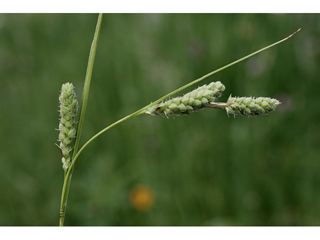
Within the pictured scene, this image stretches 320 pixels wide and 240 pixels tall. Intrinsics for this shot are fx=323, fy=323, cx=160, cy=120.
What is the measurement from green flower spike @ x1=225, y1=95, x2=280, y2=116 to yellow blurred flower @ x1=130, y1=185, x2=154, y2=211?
2172 millimetres

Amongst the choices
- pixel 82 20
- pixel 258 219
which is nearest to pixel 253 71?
pixel 258 219

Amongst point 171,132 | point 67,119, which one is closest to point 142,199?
point 171,132

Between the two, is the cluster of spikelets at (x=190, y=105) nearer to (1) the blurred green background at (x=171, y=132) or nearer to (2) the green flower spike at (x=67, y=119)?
(2) the green flower spike at (x=67, y=119)

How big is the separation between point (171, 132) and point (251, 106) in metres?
2.34

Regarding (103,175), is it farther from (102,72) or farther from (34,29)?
(34,29)

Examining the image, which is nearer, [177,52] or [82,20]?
[177,52]

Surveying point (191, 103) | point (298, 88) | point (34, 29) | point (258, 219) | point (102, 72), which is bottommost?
point (258, 219)

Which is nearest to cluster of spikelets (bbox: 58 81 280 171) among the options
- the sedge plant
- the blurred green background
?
the sedge plant

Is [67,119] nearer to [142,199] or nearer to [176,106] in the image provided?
[176,106]

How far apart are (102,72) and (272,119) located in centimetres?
Result: 184

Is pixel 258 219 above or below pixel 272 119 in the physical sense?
below

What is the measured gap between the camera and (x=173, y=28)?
3.61 m

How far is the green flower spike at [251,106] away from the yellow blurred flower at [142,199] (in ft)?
7.12

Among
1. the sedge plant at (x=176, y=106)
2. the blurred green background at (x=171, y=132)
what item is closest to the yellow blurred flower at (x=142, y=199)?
the blurred green background at (x=171, y=132)
